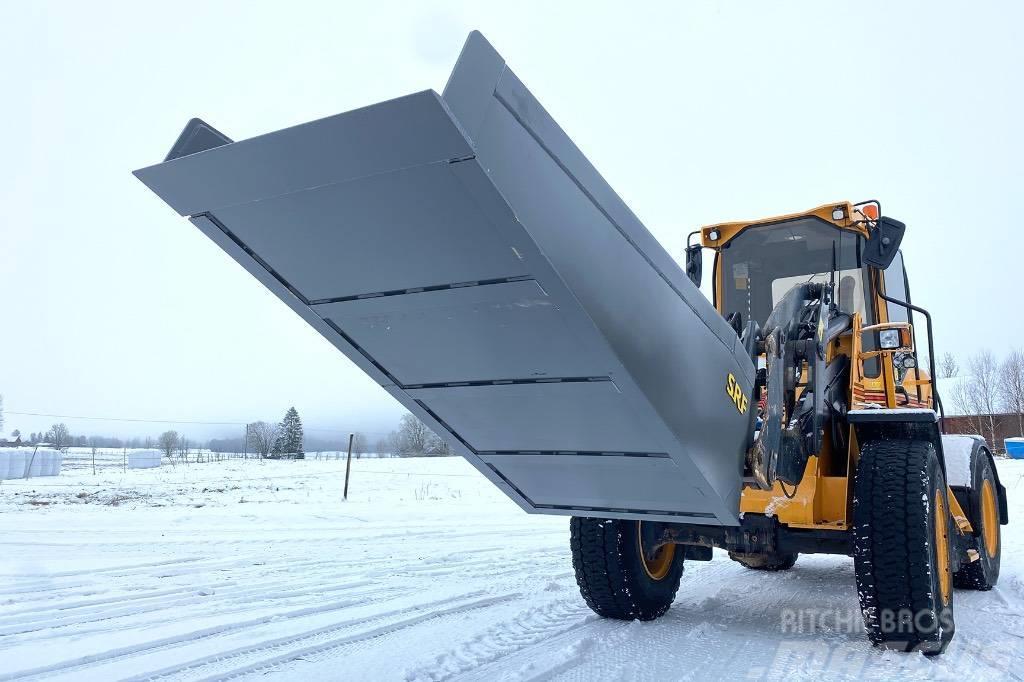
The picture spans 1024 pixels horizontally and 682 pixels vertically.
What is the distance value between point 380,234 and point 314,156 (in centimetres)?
29

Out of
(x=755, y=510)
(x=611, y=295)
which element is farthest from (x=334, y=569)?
(x=611, y=295)

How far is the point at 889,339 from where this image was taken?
3906 mm

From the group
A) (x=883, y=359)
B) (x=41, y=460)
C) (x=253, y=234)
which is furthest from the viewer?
(x=41, y=460)

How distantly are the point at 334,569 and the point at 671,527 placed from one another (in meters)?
3.06

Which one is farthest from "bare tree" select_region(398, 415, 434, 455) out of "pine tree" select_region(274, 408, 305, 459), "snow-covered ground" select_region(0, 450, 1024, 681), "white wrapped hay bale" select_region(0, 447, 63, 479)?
"snow-covered ground" select_region(0, 450, 1024, 681)

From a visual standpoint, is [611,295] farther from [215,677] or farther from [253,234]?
[215,677]

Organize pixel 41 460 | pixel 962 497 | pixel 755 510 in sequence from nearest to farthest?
1. pixel 755 510
2. pixel 962 497
3. pixel 41 460

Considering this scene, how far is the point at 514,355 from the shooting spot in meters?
2.35

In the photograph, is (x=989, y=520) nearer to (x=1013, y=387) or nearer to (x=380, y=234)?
(x=380, y=234)

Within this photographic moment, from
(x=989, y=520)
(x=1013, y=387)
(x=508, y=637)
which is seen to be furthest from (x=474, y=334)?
(x=1013, y=387)

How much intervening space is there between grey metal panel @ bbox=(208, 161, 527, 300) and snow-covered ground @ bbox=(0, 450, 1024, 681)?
75.1 inches

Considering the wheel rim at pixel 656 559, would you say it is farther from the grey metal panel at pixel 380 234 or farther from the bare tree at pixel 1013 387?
the bare tree at pixel 1013 387

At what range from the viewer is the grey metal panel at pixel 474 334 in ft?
6.97

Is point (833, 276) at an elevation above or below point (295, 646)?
A: above
